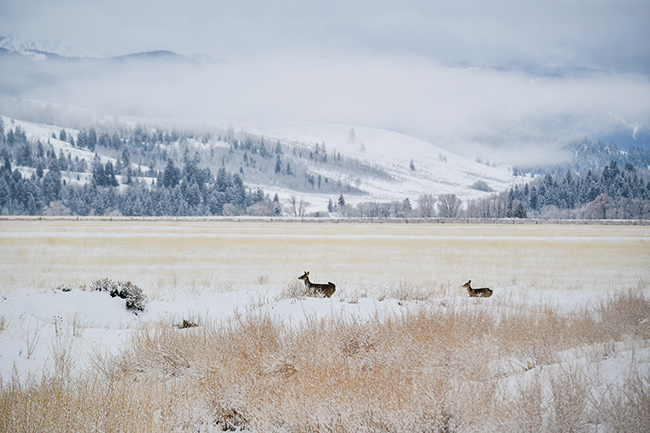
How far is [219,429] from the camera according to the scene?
7008mm

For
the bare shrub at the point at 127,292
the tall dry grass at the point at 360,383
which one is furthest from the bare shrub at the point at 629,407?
the bare shrub at the point at 127,292

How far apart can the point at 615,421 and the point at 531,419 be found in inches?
34.4

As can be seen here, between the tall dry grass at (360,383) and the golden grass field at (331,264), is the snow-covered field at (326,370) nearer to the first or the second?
the tall dry grass at (360,383)

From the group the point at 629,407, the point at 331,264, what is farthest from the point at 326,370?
the point at 331,264

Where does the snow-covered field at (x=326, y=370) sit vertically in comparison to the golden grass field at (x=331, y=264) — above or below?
above

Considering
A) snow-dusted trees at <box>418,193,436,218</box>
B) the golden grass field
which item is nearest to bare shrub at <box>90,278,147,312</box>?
the golden grass field

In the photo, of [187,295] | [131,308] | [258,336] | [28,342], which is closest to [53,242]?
[187,295]

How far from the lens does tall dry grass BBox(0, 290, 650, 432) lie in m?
6.06

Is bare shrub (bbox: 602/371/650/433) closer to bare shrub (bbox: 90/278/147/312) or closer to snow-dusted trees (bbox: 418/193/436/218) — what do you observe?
bare shrub (bbox: 90/278/147/312)

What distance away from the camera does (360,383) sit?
7.13m

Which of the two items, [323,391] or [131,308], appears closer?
[323,391]

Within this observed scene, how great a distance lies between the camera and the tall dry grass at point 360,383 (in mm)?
Result: 6062

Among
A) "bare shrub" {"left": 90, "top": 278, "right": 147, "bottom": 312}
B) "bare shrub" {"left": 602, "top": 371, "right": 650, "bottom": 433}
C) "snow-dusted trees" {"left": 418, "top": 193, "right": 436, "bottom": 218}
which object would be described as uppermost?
"snow-dusted trees" {"left": 418, "top": 193, "right": 436, "bottom": 218}

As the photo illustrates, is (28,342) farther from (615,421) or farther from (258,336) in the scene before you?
(615,421)
